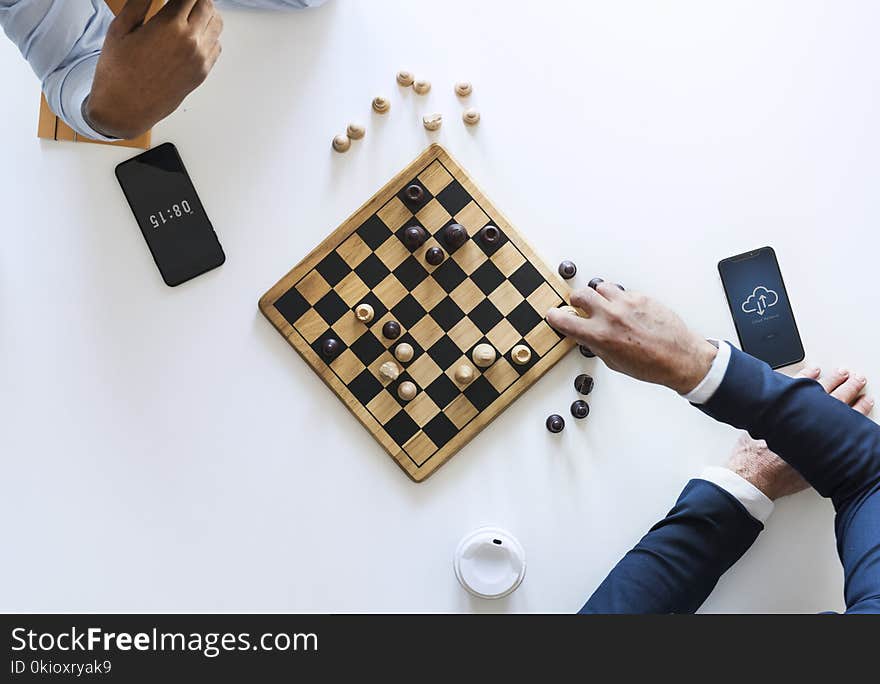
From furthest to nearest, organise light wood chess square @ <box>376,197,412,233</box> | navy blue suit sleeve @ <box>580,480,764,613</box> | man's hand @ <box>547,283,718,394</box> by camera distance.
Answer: light wood chess square @ <box>376,197,412,233</box>, navy blue suit sleeve @ <box>580,480,764,613</box>, man's hand @ <box>547,283,718,394</box>

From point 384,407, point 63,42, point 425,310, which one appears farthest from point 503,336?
point 63,42

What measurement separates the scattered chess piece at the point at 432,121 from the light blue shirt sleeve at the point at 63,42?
57 cm

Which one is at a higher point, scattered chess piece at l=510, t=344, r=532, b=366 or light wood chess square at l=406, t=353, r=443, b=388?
light wood chess square at l=406, t=353, r=443, b=388

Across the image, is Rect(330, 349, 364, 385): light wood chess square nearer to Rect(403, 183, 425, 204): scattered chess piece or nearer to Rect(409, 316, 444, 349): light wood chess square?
Rect(409, 316, 444, 349): light wood chess square

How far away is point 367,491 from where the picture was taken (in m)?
1.65

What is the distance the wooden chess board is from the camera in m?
1.63

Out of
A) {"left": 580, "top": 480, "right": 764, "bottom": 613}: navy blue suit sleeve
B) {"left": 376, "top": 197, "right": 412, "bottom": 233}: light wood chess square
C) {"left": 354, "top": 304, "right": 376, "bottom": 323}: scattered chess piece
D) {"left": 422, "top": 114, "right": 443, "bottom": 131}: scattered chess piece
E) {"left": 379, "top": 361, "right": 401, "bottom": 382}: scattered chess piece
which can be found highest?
{"left": 422, "top": 114, "right": 443, "bottom": 131}: scattered chess piece

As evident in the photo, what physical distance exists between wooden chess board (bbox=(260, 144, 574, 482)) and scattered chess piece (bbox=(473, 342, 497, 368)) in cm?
3

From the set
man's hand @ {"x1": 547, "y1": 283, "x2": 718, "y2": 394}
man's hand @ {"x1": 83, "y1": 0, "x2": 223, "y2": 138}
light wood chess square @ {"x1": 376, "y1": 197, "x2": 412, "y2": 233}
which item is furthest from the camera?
light wood chess square @ {"x1": 376, "y1": 197, "x2": 412, "y2": 233}

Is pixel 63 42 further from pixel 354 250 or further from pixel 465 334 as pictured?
pixel 465 334

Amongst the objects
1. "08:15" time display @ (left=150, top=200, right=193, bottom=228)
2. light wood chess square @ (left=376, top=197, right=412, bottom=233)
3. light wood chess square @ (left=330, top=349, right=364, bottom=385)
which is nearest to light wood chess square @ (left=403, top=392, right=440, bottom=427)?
light wood chess square @ (left=330, top=349, right=364, bottom=385)

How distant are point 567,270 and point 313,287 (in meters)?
0.48

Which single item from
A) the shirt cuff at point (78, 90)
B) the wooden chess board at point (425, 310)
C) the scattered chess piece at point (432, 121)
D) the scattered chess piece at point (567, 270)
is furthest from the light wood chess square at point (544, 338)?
the shirt cuff at point (78, 90)
